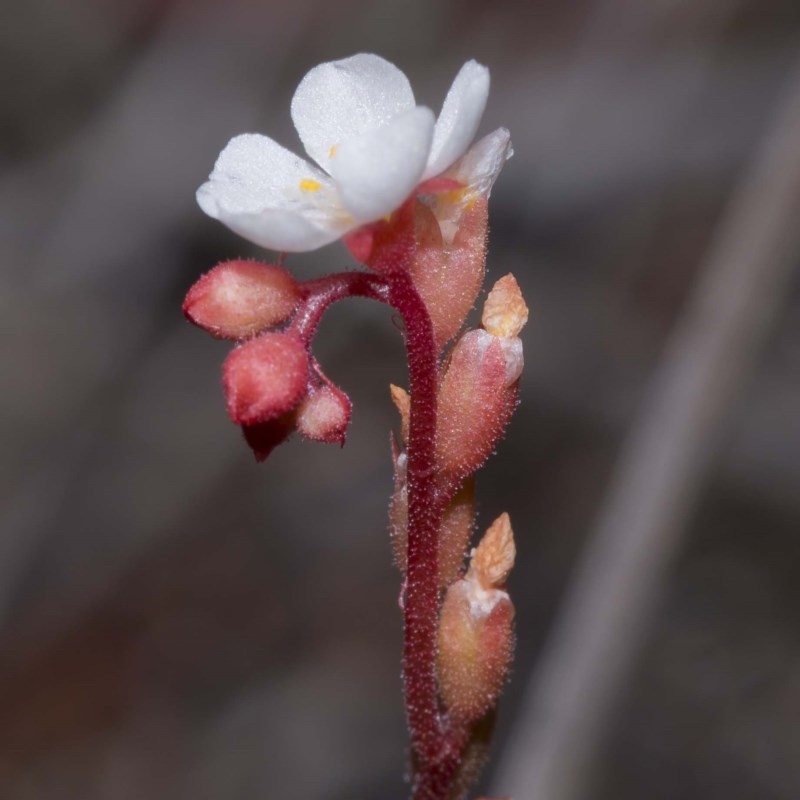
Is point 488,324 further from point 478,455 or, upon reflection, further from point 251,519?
point 251,519

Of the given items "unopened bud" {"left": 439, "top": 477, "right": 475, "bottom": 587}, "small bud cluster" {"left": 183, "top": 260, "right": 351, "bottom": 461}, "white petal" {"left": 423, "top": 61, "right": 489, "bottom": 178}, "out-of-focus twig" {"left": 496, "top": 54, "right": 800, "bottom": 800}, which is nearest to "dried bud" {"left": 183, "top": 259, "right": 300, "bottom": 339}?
"small bud cluster" {"left": 183, "top": 260, "right": 351, "bottom": 461}

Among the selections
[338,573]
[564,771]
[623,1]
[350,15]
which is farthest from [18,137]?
[564,771]

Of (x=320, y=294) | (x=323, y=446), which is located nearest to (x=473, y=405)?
(x=320, y=294)

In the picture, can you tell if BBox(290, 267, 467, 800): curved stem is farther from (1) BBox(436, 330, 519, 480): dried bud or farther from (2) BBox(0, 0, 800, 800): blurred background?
(2) BBox(0, 0, 800, 800): blurred background

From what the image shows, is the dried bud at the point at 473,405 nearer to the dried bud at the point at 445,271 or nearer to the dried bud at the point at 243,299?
the dried bud at the point at 445,271

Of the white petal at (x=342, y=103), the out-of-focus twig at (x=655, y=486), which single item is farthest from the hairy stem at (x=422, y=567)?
the out-of-focus twig at (x=655, y=486)
